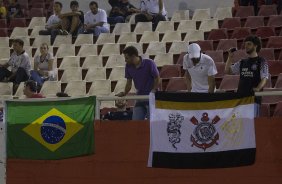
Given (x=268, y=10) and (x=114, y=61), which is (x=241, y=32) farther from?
(x=114, y=61)

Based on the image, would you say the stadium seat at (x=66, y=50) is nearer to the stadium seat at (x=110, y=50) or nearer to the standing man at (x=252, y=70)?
the stadium seat at (x=110, y=50)

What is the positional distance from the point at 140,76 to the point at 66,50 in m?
6.61

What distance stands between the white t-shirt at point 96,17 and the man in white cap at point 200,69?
7194mm

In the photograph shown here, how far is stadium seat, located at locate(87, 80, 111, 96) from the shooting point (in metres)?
20.1

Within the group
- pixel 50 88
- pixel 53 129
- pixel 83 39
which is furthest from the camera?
pixel 83 39

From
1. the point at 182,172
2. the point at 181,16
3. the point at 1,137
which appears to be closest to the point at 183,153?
the point at 182,172

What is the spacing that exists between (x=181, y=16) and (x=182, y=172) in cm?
812

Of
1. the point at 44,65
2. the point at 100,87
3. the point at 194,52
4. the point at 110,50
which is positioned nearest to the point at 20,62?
the point at 44,65

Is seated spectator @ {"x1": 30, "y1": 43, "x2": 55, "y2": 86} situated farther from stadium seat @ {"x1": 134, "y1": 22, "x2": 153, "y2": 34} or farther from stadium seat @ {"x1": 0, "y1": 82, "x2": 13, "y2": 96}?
stadium seat @ {"x1": 134, "y1": 22, "x2": 153, "y2": 34}

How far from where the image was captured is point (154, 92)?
605 inches

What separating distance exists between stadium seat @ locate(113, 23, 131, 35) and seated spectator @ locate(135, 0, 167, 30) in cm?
30

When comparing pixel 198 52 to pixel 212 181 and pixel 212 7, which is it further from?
pixel 212 7

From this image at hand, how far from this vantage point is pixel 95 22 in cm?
2288

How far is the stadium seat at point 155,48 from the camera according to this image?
2145cm
